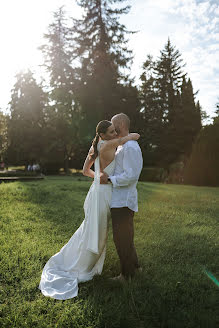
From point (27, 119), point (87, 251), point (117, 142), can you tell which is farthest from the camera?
point (27, 119)

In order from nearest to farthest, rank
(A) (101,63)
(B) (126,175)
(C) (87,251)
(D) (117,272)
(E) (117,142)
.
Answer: (B) (126,175) → (E) (117,142) → (C) (87,251) → (D) (117,272) → (A) (101,63)

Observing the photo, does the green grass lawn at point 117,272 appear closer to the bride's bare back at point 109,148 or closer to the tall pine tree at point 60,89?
the bride's bare back at point 109,148

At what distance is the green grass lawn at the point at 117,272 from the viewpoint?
323 cm

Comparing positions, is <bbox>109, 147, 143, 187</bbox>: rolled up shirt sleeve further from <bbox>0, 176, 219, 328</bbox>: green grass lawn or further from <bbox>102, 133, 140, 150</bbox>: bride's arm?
<bbox>0, 176, 219, 328</bbox>: green grass lawn

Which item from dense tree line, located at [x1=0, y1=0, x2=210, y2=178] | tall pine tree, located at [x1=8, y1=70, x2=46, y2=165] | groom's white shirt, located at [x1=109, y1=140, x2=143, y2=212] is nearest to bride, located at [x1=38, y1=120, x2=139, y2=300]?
groom's white shirt, located at [x1=109, y1=140, x2=143, y2=212]

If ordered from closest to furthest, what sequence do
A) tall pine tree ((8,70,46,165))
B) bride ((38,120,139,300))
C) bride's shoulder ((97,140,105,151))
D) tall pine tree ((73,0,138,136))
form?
bride ((38,120,139,300))
bride's shoulder ((97,140,105,151))
tall pine tree ((73,0,138,136))
tall pine tree ((8,70,46,165))

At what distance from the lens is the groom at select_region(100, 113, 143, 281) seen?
390 cm

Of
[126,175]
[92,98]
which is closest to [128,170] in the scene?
[126,175]

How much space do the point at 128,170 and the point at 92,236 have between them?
3.56 feet

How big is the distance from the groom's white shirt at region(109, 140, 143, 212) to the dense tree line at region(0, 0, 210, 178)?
79.7ft

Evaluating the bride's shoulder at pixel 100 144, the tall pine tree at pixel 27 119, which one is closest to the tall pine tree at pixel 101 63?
the tall pine tree at pixel 27 119

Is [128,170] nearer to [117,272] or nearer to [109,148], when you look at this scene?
[109,148]

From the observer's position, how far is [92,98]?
28031mm

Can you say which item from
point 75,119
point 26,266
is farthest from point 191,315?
point 75,119
